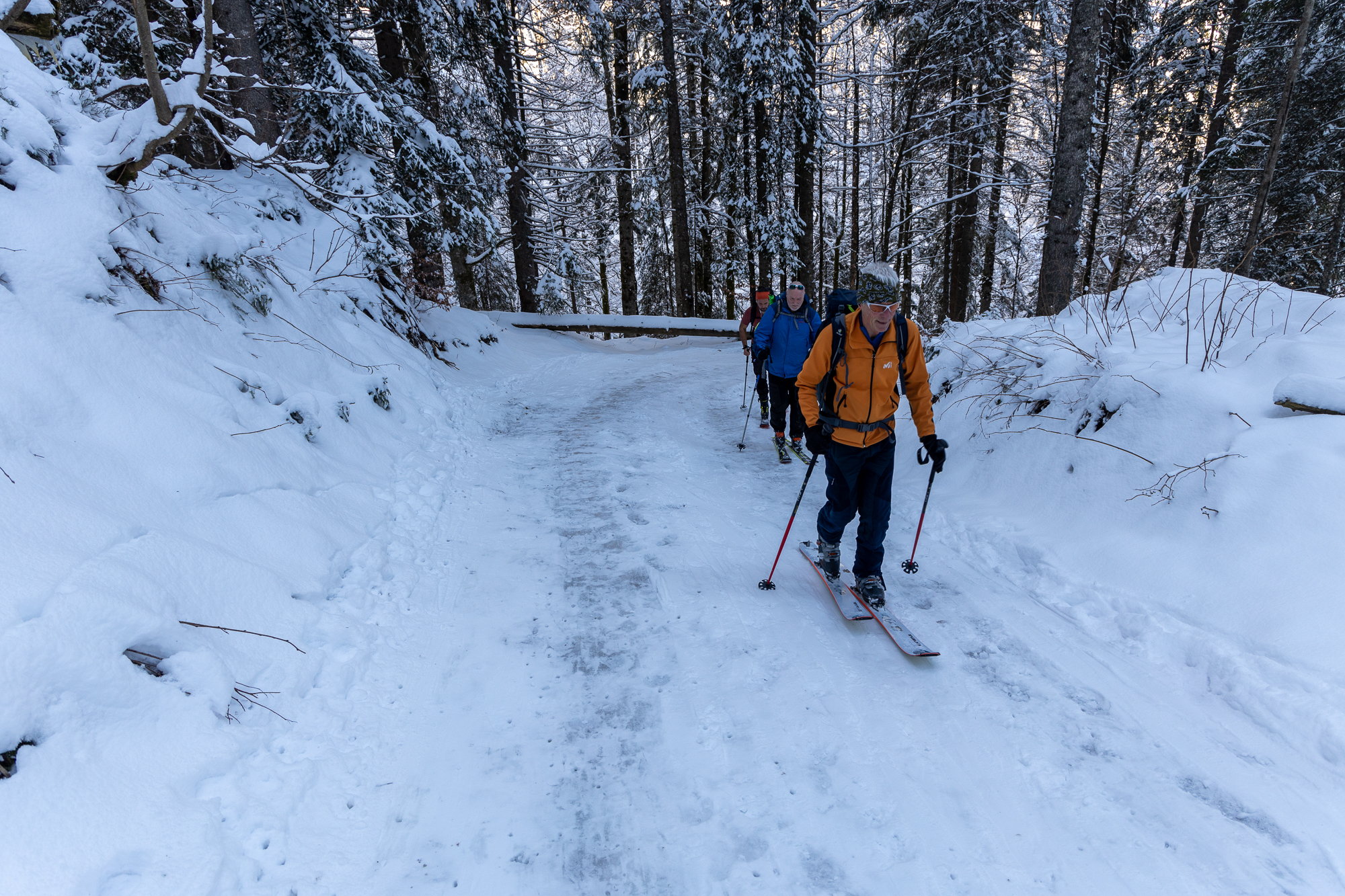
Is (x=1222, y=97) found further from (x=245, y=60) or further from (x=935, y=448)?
(x=245, y=60)

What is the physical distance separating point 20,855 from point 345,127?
33.7 ft

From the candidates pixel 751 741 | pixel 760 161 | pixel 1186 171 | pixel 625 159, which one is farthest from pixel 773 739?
pixel 1186 171

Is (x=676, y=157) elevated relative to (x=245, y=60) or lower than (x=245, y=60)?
elevated

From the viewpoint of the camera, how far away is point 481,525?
5164 millimetres

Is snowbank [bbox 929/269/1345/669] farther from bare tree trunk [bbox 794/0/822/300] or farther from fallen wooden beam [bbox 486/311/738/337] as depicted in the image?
fallen wooden beam [bbox 486/311/738/337]

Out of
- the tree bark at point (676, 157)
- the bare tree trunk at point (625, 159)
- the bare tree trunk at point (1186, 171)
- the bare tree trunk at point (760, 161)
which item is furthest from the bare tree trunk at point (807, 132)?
the bare tree trunk at point (1186, 171)

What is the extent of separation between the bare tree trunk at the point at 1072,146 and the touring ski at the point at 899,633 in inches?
263

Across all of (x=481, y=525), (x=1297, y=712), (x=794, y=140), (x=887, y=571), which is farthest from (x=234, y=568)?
(x=794, y=140)

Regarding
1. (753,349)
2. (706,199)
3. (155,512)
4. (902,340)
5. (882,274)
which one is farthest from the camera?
(706,199)

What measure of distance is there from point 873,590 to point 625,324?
14013 mm

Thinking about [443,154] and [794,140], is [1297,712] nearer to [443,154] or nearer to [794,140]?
[443,154]

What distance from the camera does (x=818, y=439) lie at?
4090 millimetres

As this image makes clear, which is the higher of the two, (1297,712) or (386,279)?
(386,279)

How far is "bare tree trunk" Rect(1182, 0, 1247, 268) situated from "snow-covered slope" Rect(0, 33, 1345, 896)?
10854 millimetres
